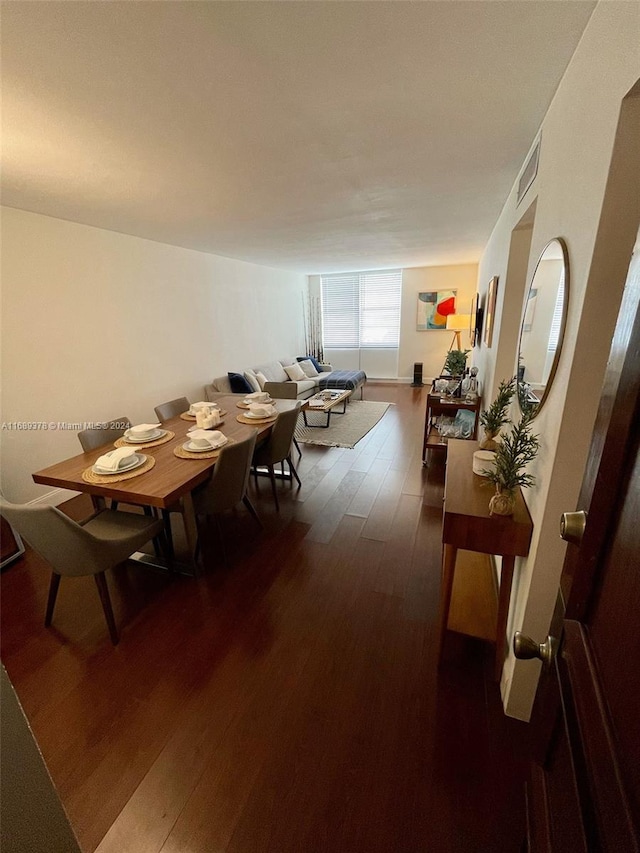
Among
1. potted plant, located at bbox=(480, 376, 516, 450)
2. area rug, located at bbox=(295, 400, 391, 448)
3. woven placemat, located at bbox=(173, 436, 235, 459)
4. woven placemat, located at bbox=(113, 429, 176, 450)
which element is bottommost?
area rug, located at bbox=(295, 400, 391, 448)

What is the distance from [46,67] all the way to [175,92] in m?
0.43

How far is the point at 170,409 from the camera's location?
319 cm

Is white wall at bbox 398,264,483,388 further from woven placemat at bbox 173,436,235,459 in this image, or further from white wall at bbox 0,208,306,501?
woven placemat at bbox 173,436,235,459

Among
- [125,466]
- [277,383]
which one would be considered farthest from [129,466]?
[277,383]

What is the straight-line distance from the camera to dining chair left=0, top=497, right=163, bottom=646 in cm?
146

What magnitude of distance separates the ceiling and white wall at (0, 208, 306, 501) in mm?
453

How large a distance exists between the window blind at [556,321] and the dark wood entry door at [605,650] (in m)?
0.69

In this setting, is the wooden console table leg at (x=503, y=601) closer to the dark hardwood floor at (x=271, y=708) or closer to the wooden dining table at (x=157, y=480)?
the dark hardwood floor at (x=271, y=708)

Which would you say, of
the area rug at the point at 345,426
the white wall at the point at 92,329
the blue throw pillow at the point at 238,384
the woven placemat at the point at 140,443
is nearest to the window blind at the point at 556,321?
the woven placemat at the point at 140,443

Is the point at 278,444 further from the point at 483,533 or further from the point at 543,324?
the point at 543,324

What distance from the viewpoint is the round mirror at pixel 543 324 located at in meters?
1.12

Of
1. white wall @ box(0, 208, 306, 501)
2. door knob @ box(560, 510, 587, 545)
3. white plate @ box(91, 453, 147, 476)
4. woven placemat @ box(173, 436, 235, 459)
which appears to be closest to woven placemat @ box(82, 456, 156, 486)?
white plate @ box(91, 453, 147, 476)

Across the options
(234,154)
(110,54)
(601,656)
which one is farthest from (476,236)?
(601,656)

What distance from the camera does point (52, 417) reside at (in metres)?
3.01
